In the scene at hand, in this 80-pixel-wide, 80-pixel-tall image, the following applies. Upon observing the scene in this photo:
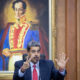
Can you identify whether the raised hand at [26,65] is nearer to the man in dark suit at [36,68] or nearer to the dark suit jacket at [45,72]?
the man in dark suit at [36,68]

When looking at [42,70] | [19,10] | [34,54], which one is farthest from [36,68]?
[19,10]

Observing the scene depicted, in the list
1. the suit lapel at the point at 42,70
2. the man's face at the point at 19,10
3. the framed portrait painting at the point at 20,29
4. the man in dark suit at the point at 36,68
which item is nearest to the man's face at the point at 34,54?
the man in dark suit at the point at 36,68

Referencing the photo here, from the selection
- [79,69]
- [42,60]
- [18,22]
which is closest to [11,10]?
[18,22]

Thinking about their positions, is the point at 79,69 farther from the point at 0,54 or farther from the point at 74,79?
the point at 0,54

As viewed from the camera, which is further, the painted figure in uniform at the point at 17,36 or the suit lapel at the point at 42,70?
the painted figure in uniform at the point at 17,36

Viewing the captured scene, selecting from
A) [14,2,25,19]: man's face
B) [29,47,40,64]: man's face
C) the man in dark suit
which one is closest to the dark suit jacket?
the man in dark suit

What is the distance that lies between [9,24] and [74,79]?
50.7 inches

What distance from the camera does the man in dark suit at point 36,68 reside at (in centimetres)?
264

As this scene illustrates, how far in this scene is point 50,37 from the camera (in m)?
3.52

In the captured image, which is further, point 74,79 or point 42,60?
point 74,79

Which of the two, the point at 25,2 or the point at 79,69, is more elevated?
the point at 25,2

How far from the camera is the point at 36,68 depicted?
278 cm

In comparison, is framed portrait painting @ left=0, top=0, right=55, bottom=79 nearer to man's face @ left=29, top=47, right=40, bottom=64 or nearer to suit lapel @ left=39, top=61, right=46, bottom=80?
suit lapel @ left=39, top=61, right=46, bottom=80

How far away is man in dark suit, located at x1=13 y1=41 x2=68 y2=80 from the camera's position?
2637mm
